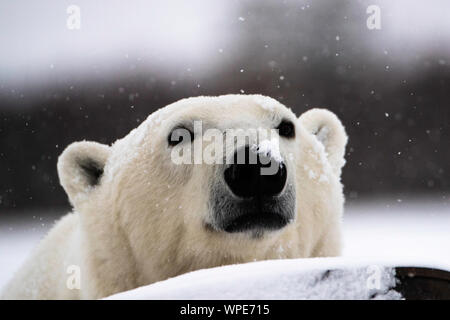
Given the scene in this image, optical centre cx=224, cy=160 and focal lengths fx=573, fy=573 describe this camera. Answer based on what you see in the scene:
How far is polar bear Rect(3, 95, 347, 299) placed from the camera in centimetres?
190

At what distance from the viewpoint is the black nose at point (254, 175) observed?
174 cm

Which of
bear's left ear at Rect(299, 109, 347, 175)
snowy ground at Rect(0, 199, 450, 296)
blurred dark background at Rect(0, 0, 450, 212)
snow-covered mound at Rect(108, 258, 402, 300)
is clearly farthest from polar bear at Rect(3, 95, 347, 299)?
blurred dark background at Rect(0, 0, 450, 212)

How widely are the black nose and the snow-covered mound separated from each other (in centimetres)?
60

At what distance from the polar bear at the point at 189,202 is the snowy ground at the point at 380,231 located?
10.8ft

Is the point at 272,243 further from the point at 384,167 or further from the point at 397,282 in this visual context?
the point at 384,167

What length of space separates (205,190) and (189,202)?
11 cm

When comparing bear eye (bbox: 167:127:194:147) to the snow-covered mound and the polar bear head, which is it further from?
the snow-covered mound

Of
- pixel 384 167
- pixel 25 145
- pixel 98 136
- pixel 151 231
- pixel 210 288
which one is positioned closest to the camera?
pixel 210 288

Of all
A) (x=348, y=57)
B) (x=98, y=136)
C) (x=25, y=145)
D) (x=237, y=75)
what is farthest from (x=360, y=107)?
(x=25, y=145)

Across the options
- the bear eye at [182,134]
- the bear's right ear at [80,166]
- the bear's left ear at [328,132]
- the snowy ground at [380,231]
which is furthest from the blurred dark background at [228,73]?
the bear eye at [182,134]

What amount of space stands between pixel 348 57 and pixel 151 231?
734cm

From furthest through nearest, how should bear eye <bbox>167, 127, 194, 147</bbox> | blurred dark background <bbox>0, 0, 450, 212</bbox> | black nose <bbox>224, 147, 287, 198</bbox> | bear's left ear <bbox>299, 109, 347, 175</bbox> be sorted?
blurred dark background <bbox>0, 0, 450, 212</bbox> < bear's left ear <bbox>299, 109, 347, 175</bbox> < bear eye <bbox>167, 127, 194, 147</bbox> < black nose <bbox>224, 147, 287, 198</bbox>

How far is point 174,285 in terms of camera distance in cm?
118

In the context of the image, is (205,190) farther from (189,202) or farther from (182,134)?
(182,134)
